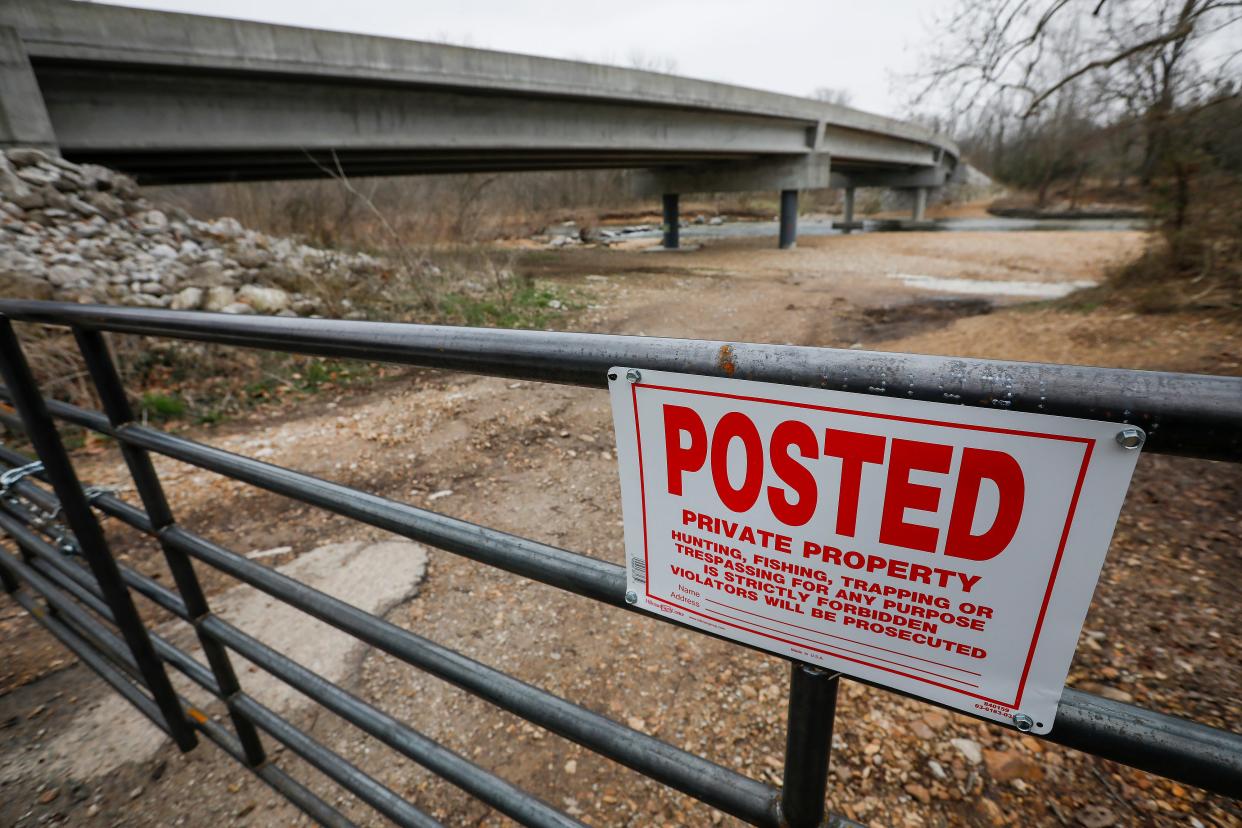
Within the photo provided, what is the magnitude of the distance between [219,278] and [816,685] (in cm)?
860

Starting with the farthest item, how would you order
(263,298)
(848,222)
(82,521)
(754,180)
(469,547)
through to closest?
(848,222) → (754,180) → (263,298) → (82,521) → (469,547)

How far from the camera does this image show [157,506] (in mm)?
1614

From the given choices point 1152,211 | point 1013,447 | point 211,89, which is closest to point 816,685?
point 1013,447

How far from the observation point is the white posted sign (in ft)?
1.78

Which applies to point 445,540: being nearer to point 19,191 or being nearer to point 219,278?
point 219,278

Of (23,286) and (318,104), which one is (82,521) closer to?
(23,286)

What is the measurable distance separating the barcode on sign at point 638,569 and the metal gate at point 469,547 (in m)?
0.03

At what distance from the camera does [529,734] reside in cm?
231

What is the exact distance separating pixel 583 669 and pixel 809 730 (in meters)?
2.06

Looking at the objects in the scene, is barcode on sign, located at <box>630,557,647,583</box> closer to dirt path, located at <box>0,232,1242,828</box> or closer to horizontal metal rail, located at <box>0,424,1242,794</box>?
horizontal metal rail, located at <box>0,424,1242,794</box>

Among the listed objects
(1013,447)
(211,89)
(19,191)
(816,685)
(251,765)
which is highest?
(211,89)

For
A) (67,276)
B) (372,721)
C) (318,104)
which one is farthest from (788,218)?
(372,721)

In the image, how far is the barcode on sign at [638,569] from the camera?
31.8 inches

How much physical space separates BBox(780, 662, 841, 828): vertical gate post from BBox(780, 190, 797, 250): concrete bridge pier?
23.7m
